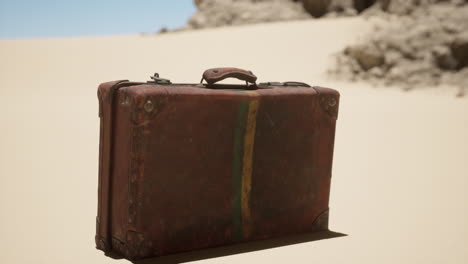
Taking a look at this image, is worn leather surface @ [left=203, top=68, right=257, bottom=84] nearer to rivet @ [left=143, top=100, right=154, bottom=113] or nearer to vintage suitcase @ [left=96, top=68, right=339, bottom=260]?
vintage suitcase @ [left=96, top=68, right=339, bottom=260]

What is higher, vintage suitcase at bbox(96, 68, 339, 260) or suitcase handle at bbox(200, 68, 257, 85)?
suitcase handle at bbox(200, 68, 257, 85)

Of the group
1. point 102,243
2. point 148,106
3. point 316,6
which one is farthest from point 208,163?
point 316,6

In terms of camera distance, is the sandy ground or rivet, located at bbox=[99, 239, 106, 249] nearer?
rivet, located at bbox=[99, 239, 106, 249]

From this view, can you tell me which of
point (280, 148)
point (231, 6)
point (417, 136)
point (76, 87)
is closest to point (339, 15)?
point (231, 6)

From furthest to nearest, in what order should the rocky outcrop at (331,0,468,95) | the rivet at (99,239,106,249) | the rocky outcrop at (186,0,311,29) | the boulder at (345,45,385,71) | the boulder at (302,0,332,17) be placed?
the boulder at (302,0,332,17), the rocky outcrop at (186,0,311,29), the boulder at (345,45,385,71), the rocky outcrop at (331,0,468,95), the rivet at (99,239,106,249)

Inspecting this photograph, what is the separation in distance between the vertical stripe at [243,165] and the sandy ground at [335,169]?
203 millimetres

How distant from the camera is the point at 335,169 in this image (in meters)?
4.42

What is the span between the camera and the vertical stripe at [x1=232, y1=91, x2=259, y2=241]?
2580 mm

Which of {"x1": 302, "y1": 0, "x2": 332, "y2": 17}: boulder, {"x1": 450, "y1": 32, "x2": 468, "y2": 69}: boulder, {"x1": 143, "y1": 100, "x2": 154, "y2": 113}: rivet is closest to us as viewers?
{"x1": 143, "y1": 100, "x2": 154, "y2": 113}: rivet

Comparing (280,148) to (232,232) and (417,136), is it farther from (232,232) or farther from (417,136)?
(417,136)

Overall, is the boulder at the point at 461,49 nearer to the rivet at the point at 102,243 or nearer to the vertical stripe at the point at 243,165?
the vertical stripe at the point at 243,165

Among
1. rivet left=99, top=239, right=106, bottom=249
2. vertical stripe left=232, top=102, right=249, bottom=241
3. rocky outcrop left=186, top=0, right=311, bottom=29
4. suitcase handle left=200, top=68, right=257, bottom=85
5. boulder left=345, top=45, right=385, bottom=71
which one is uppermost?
rocky outcrop left=186, top=0, right=311, bottom=29

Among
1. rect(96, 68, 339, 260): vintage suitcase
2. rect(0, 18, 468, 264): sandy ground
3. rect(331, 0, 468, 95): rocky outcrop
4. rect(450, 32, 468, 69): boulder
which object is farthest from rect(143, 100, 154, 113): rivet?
rect(450, 32, 468, 69): boulder

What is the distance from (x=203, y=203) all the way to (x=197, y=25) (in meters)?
16.6
